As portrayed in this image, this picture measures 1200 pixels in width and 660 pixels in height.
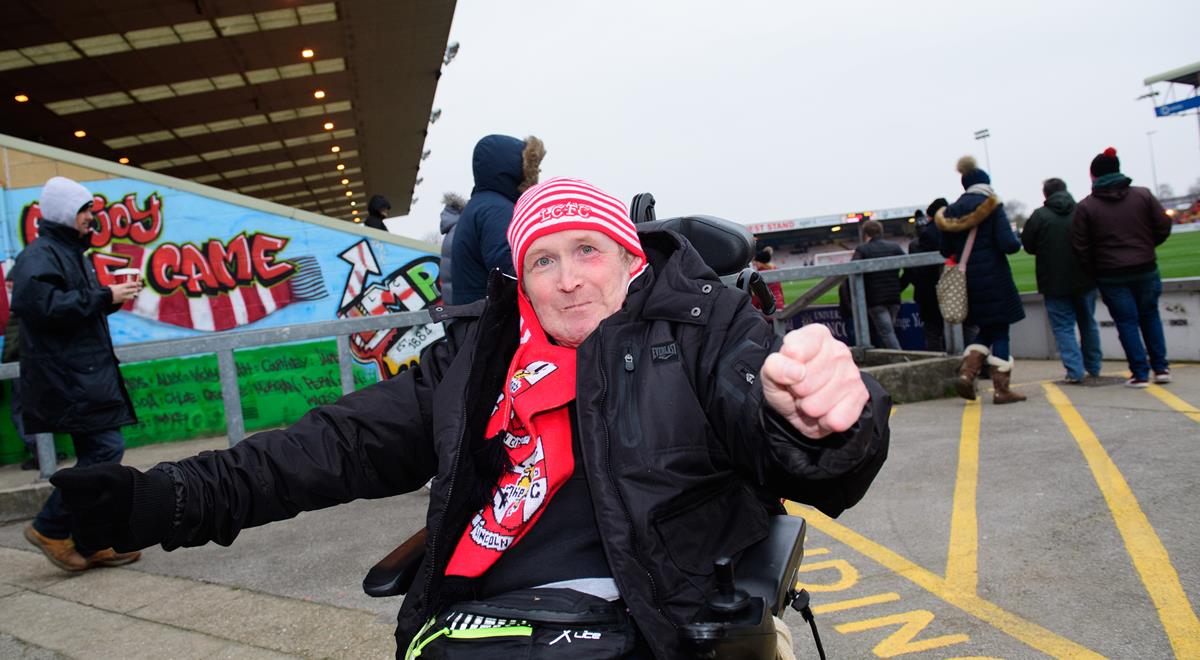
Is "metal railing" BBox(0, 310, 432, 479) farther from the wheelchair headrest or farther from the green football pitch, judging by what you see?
the green football pitch

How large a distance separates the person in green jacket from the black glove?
7591 millimetres

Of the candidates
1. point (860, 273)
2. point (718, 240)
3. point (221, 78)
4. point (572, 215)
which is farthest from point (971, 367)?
point (221, 78)

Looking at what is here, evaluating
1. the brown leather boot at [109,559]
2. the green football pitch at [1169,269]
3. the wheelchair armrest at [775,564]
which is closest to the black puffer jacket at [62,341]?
the brown leather boot at [109,559]

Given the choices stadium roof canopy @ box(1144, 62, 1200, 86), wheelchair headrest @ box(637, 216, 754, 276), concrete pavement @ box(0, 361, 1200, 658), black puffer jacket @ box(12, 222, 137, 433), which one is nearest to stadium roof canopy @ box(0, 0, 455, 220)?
black puffer jacket @ box(12, 222, 137, 433)

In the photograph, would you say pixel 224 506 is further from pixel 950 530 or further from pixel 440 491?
pixel 950 530

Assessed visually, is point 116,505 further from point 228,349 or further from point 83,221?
point 228,349

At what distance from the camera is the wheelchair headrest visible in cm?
253

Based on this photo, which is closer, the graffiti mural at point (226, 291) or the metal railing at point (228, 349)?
the metal railing at point (228, 349)

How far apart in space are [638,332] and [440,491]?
557mm

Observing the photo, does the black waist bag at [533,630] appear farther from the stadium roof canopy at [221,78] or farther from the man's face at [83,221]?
the stadium roof canopy at [221,78]

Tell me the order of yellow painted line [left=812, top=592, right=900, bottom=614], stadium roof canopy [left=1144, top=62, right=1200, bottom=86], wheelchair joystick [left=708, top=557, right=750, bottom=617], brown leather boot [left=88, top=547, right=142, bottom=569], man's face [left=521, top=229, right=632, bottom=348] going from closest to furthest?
1. wheelchair joystick [left=708, top=557, right=750, bottom=617]
2. man's face [left=521, top=229, right=632, bottom=348]
3. yellow painted line [left=812, top=592, right=900, bottom=614]
4. brown leather boot [left=88, top=547, right=142, bottom=569]
5. stadium roof canopy [left=1144, top=62, right=1200, bottom=86]

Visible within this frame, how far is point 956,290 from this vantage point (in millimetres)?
7062

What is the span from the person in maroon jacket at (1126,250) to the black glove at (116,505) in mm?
7378

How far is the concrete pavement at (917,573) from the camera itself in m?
3.02
